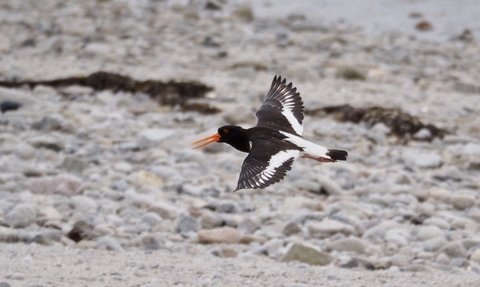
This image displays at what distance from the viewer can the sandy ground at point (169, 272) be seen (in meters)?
5.34

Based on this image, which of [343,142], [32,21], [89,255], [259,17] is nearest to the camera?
[89,255]

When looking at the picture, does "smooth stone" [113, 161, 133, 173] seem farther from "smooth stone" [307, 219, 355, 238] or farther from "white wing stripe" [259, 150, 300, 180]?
"white wing stripe" [259, 150, 300, 180]

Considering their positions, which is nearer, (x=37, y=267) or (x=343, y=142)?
(x=37, y=267)

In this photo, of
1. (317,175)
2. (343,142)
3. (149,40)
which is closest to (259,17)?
(149,40)

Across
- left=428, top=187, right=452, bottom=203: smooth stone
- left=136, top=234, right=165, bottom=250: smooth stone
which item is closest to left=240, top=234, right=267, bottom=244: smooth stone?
left=136, top=234, right=165, bottom=250: smooth stone

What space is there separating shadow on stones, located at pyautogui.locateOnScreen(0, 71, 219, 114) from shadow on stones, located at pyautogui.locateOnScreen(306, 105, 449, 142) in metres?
1.70

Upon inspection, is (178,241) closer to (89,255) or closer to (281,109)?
(89,255)

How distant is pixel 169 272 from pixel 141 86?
6.42 m

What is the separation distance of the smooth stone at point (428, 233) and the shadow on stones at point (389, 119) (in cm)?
324

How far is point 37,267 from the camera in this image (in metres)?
5.57

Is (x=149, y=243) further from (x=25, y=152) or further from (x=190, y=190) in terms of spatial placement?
(x=25, y=152)

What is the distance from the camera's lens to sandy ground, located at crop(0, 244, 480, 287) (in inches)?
210

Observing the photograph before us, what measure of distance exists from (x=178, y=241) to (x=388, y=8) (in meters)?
15.2

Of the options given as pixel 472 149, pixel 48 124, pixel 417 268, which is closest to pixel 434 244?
pixel 417 268
